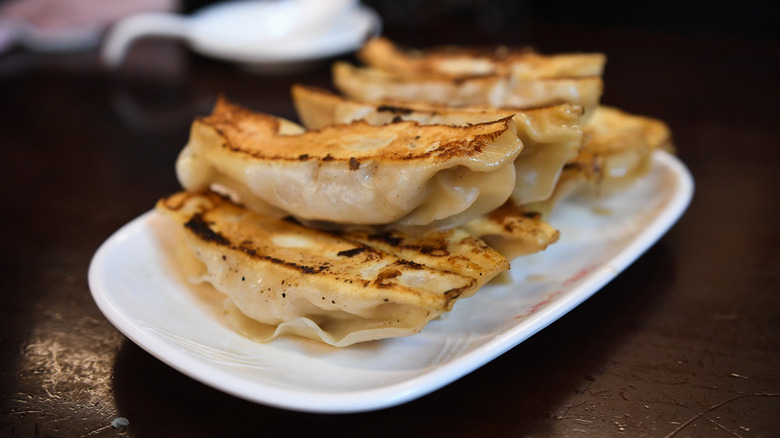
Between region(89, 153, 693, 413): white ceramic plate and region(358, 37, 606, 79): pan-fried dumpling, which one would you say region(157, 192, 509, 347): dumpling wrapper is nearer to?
region(89, 153, 693, 413): white ceramic plate

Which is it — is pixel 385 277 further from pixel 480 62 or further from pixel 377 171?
pixel 480 62

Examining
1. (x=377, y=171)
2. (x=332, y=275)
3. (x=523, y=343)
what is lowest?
(x=523, y=343)

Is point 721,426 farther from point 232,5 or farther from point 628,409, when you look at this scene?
point 232,5

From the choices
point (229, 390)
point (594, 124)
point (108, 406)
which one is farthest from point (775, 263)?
point (108, 406)

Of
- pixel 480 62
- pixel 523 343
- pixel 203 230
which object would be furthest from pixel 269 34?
pixel 523 343

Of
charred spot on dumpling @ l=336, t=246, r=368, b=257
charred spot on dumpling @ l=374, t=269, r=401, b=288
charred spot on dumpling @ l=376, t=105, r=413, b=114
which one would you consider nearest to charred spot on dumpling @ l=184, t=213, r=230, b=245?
charred spot on dumpling @ l=336, t=246, r=368, b=257

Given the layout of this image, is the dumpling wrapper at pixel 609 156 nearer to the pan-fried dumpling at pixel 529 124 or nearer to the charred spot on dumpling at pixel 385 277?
the pan-fried dumpling at pixel 529 124
